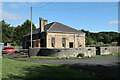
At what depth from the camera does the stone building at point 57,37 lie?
29891 millimetres

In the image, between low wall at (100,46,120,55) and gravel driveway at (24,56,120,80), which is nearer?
gravel driveway at (24,56,120,80)

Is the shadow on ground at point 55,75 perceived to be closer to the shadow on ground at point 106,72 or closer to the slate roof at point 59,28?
the shadow on ground at point 106,72

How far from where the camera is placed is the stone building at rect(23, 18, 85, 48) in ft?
98.1

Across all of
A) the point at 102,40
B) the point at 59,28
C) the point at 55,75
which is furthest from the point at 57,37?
the point at 102,40

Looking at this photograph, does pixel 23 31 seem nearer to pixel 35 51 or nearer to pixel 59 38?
pixel 59 38

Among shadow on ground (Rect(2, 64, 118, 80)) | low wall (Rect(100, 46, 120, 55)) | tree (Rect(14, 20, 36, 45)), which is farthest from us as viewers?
tree (Rect(14, 20, 36, 45))

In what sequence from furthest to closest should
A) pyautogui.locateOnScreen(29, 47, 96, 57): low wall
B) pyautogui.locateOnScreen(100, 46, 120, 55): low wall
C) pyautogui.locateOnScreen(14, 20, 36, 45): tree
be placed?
1. pyautogui.locateOnScreen(14, 20, 36, 45): tree
2. pyautogui.locateOnScreen(100, 46, 120, 55): low wall
3. pyautogui.locateOnScreen(29, 47, 96, 57): low wall

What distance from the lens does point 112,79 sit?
8484 mm

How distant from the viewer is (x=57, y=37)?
30859 millimetres

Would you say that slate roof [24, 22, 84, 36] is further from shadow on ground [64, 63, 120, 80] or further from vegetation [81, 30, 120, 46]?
vegetation [81, 30, 120, 46]

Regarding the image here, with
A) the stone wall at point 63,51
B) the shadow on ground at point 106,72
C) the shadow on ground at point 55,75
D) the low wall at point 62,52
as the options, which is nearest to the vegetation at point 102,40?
the stone wall at point 63,51

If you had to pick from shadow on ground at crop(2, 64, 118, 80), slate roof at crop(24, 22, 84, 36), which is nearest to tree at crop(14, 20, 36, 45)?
slate roof at crop(24, 22, 84, 36)

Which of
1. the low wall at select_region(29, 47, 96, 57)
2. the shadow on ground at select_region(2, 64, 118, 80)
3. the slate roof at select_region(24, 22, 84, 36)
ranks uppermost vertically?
the slate roof at select_region(24, 22, 84, 36)

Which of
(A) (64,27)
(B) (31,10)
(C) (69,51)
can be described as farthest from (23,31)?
(C) (69,51)
